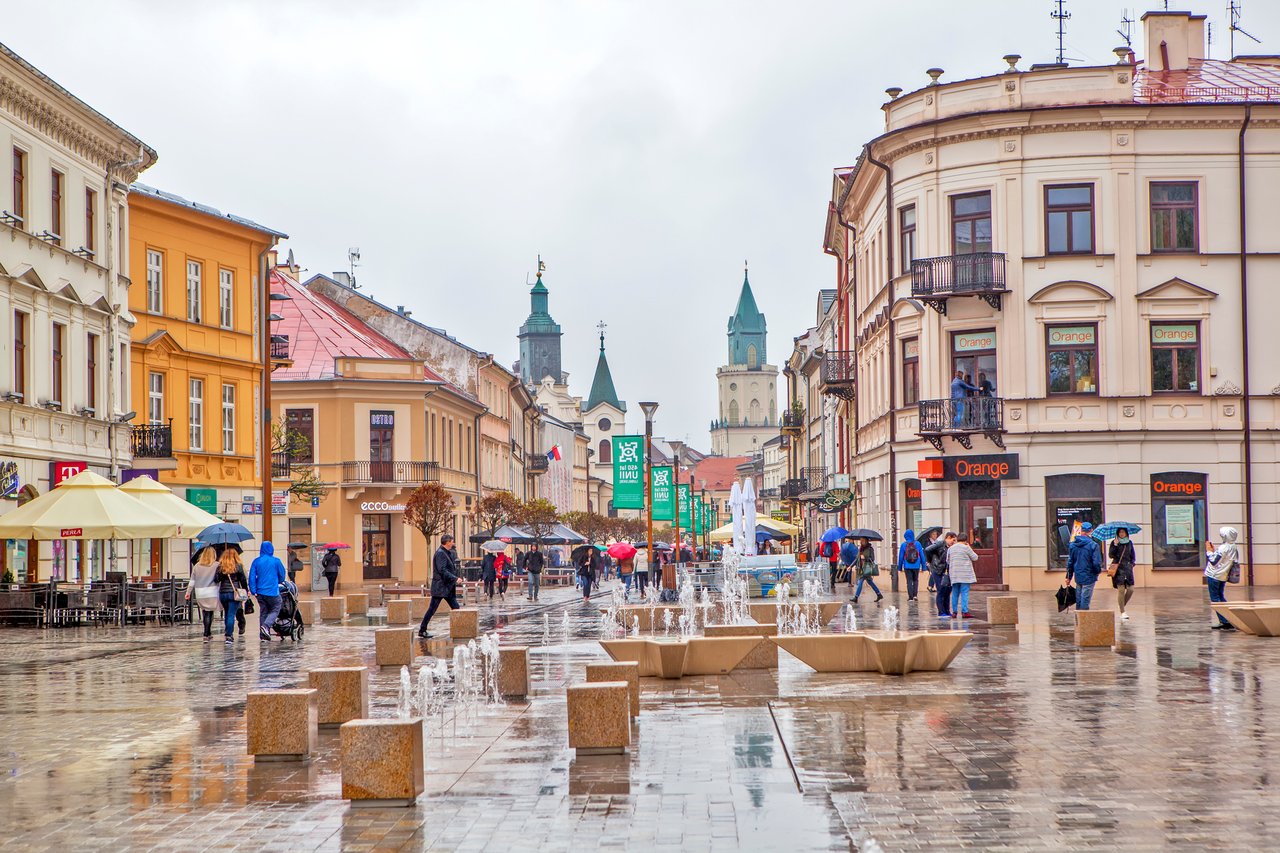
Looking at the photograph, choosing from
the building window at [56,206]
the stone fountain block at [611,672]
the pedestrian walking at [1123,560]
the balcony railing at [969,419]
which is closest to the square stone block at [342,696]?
the stone fountain block at [611,672]

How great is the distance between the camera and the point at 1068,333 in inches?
1486

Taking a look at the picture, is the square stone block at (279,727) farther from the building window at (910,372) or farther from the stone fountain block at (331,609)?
the building window at (910,372)

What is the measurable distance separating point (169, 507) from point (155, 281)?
525 inches

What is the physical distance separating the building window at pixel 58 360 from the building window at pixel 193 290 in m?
9.34

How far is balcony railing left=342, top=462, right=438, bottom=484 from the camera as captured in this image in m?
58.8

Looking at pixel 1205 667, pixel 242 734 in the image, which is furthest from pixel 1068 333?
pixel 242 734

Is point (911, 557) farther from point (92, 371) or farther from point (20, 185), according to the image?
point (20, 185)

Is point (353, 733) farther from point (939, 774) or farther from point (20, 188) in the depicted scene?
point (20, 188)

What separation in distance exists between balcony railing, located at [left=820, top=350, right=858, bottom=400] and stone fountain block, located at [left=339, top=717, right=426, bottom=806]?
141ft

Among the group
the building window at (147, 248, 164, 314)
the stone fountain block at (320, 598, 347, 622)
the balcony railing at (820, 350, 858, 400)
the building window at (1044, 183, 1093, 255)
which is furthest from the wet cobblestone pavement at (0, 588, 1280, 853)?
the balcony railing at (820, 350, 858, 400)

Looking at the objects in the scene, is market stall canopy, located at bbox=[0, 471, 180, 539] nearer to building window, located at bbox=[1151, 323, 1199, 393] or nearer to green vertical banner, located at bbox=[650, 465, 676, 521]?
building window, located at bbox=[1151, 323, 1199, 393]

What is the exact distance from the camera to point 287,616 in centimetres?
2405

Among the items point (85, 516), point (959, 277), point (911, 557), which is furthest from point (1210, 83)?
point (85, 516)

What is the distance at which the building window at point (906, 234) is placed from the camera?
40375 millimetres
